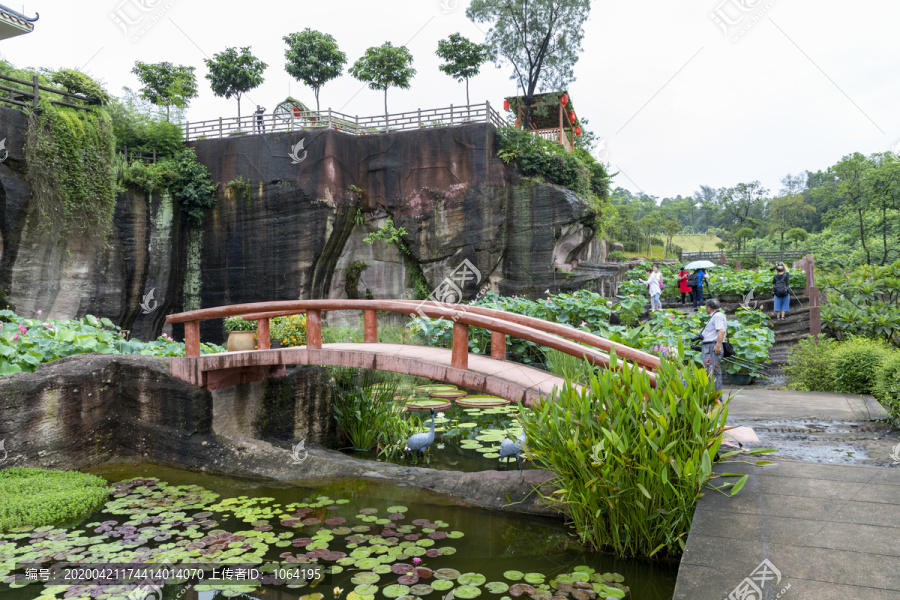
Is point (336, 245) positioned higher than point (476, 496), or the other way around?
point (336, 245)

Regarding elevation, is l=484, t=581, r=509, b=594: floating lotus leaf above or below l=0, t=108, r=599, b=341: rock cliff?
below

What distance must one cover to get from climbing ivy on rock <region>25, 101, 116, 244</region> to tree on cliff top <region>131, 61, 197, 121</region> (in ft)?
23.2

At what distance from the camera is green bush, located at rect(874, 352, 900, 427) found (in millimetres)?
5182

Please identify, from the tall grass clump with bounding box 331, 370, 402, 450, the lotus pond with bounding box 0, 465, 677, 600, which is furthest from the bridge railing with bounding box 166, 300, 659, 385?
the lotus pond with bounding box 0, 465, 677, 600

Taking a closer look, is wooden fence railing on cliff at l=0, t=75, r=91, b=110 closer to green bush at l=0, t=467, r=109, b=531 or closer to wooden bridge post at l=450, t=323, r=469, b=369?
green bush at l=0, t=467, r=109, b=531

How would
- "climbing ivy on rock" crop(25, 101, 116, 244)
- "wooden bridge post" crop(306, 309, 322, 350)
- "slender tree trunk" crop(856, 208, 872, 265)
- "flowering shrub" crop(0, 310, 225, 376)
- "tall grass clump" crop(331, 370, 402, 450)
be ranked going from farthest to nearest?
1. "slender tree trunk" crop(856, 208, 872, 265)
2. "climbing ivy on rock" crop(25, 101, 116, 244)
3. "tall grass clump" crop(331, 370, 402, 450)
4. "wooden bridge post" crop(306, 309, 322, 350)
5. "flowering shrub" crop(0, 310, 225, 376)

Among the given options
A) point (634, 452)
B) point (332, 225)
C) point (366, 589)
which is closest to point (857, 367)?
point (634, 452)

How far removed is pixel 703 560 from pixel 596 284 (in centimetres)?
1317

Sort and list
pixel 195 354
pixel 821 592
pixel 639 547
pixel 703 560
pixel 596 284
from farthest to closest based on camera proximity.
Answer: pixel 596 284, pixel 195 354, pixel 639 547, pixel 703 560, pixel 821 592

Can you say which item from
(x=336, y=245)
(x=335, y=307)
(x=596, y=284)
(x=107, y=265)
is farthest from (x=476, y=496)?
(x=107, y=265)

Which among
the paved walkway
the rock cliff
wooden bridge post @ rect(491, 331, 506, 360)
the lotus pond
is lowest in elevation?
the lotus pond

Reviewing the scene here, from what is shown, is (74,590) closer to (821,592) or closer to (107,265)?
(821,592)

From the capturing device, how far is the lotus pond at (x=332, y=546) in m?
3.37

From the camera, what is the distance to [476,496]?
482 cm
